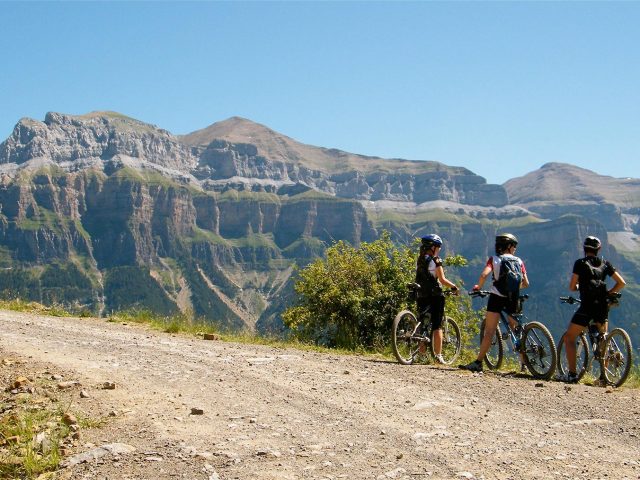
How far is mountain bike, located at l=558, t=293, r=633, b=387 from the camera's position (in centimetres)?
1309

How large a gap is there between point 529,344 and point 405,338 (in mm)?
2809

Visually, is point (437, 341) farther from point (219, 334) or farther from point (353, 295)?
point (219, 334)

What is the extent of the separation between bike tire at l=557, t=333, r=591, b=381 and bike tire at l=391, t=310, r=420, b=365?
128 inches

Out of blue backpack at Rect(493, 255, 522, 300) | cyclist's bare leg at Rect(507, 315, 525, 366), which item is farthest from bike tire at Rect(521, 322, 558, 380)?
blue backpack at Rect(493, 255, 522, 300)

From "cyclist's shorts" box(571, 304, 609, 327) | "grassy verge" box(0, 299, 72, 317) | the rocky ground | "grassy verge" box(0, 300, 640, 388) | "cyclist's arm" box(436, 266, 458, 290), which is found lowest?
"grassy verge" box(0, 299, 72, 317)

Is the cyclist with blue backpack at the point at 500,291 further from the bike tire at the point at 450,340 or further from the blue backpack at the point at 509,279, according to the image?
the bike tire at the point at 450,340

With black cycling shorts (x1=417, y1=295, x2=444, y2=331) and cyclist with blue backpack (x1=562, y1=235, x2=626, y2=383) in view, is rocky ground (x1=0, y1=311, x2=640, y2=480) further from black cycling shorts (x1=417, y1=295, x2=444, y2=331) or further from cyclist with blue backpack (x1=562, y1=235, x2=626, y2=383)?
black cycling shorts (x1=417, y1=295, x2=444, y2=331)

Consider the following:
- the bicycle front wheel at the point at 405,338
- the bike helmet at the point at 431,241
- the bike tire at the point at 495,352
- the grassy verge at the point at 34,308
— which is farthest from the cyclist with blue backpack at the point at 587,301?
the grassy verge at the point at 34,308

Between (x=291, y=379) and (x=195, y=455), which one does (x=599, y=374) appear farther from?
(x=195, y=455)

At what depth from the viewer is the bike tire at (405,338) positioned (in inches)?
577

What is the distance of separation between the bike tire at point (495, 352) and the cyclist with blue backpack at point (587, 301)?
151 cm

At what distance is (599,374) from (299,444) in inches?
351

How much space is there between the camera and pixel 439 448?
7441mm

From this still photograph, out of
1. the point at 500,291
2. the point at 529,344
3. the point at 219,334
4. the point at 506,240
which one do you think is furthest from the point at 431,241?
the point at 219,334
